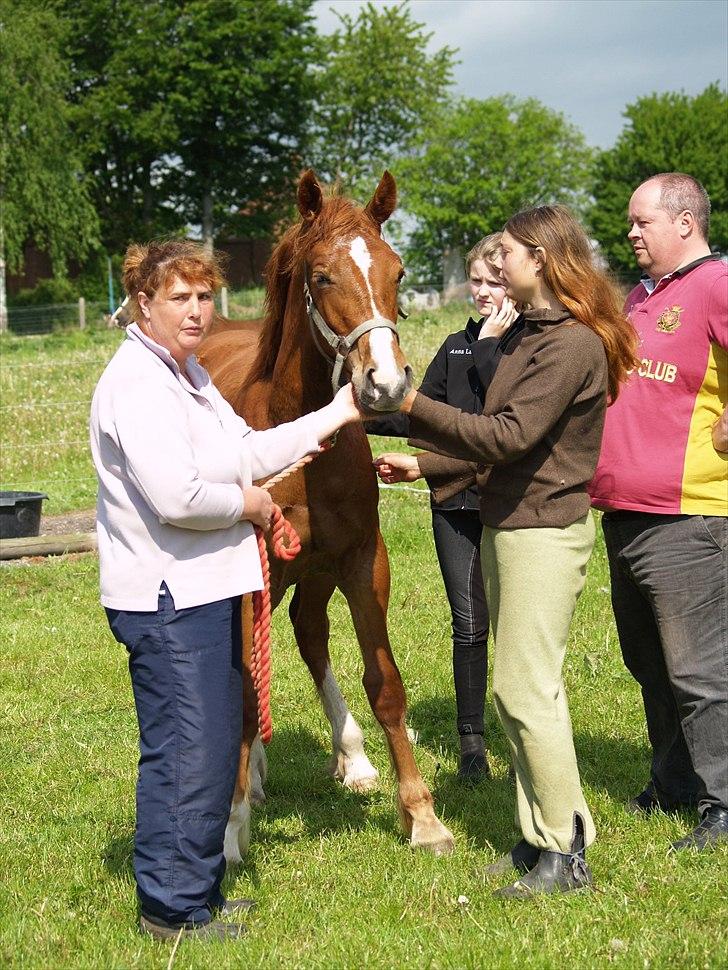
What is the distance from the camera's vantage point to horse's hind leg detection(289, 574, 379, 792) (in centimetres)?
502

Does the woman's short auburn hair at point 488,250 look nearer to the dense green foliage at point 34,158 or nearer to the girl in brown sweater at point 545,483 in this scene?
the girl in brown sweater at point 545,483

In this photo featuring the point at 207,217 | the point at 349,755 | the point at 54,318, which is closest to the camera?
the point at 349,755

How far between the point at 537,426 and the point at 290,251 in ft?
4.27

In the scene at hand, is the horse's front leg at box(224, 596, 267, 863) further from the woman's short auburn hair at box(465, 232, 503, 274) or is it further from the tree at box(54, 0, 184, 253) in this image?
the tree at box(54, 0, 184, 253)

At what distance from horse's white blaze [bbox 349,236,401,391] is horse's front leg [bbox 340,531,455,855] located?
112 cm

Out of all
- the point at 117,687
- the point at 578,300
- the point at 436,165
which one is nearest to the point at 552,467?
the point at 578,300

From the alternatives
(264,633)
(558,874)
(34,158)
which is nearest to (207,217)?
(34,158)

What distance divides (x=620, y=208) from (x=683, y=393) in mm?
51860

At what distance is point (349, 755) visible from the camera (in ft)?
16.5

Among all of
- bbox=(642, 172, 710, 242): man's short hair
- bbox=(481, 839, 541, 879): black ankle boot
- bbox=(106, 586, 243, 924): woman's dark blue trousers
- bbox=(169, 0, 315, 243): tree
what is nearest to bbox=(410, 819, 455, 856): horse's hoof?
bbox=(481, 839, 541, 879): black ankle boot

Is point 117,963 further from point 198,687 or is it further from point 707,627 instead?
point 707,627

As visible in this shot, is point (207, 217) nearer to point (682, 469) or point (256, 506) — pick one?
point (682, 469)

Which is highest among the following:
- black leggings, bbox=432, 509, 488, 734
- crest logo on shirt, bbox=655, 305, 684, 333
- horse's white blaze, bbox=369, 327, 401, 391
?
crest logo on shirt, bbox=655, 305, 684, 333

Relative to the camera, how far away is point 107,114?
145 feet
